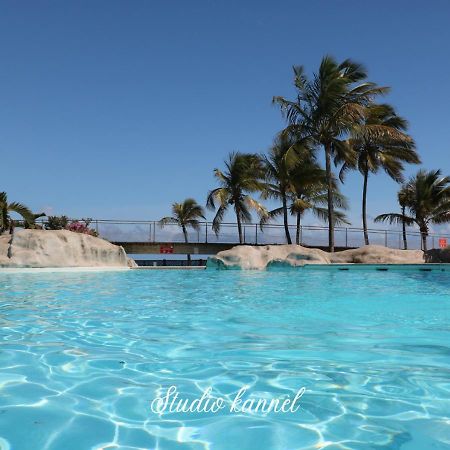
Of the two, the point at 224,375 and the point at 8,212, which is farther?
the point at 8,212

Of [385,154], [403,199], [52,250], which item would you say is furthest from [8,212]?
[403,199]

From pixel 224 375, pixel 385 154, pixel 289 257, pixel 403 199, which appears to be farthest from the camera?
pixel 403 199

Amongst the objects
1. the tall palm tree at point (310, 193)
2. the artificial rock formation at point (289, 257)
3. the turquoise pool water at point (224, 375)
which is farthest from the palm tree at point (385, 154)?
A: the turquoise pool water at point (224, 375)

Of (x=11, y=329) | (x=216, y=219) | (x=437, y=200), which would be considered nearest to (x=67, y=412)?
(x=11, y=329)

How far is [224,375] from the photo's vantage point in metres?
3.10

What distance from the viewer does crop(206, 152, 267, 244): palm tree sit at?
2581 centimetres

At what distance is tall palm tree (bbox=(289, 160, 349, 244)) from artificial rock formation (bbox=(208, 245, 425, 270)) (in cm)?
635

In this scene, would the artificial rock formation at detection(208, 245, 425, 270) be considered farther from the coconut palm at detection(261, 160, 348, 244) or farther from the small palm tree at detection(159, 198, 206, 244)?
the small palm tree at detection(159, 198, 206, 244)

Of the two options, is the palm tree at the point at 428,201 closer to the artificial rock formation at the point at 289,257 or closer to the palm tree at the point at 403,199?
the palm tree at the point at 403,199

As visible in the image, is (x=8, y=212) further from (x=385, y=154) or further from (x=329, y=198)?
(x=385, y=154)

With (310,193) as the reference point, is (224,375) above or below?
below

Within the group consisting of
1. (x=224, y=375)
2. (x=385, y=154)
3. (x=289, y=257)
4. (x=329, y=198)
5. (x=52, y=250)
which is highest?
(x=385, y=154)

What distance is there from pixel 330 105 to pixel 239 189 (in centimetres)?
741

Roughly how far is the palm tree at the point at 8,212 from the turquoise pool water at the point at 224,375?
45.5ft
